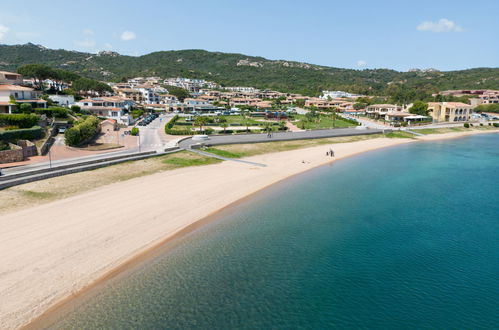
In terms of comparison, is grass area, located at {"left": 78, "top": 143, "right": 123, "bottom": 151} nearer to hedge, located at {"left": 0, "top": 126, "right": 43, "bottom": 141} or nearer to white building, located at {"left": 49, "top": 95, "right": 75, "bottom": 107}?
hedge, located at {"left": 0, "top": 126, "right": 43, "bottom": 141}

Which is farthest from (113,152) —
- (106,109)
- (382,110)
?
(382,110)

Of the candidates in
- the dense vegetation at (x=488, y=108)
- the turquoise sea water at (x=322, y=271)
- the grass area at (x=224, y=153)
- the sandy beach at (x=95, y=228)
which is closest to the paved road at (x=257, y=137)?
the grass area at (x=224, y=153)

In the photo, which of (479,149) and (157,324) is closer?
(157,324)

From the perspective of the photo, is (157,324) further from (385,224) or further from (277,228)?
(385,224)

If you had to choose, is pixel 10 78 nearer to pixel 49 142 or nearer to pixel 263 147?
pixel 49 142

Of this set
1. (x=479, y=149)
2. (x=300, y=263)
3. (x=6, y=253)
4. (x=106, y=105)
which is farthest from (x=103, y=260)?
(x=479, y=149)
